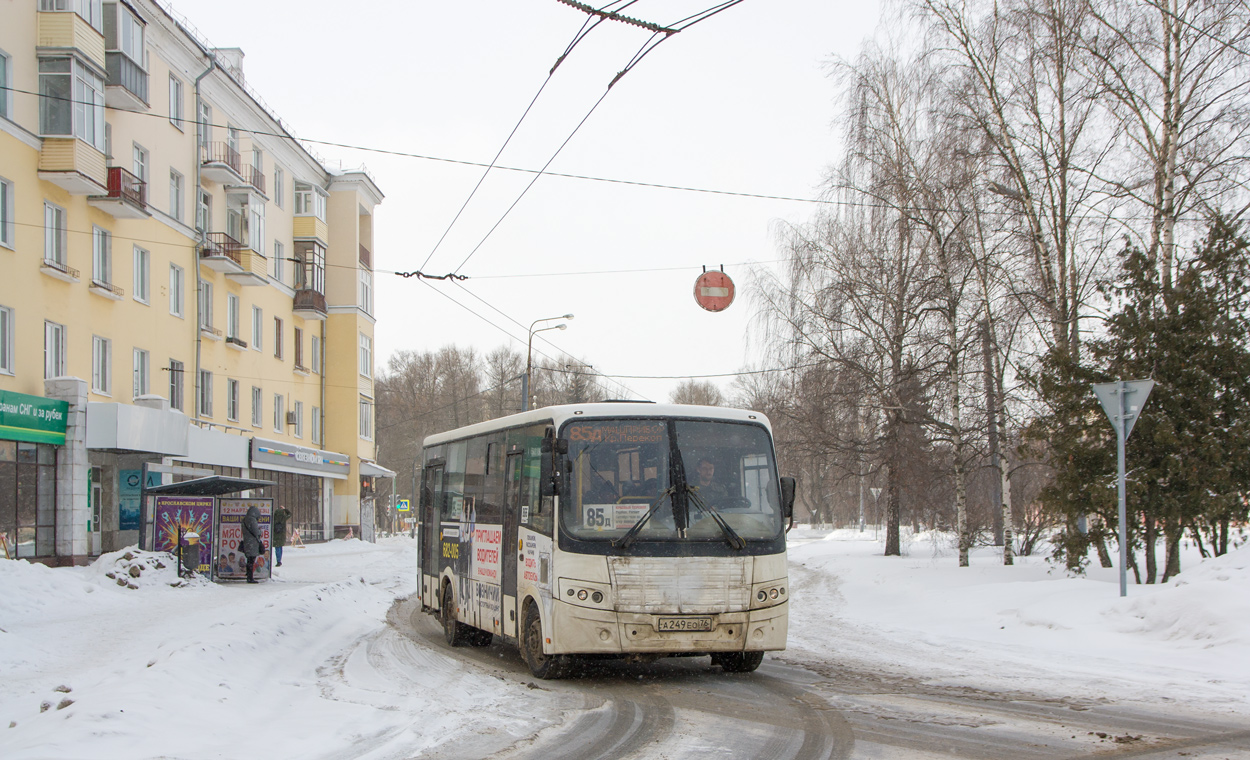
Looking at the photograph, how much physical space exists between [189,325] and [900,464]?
21.7 metres

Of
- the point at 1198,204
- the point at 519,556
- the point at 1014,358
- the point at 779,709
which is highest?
the point at 1198,204

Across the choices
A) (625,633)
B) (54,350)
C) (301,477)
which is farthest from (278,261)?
(625,633)

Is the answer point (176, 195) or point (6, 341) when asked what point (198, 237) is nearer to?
point (176, 195)

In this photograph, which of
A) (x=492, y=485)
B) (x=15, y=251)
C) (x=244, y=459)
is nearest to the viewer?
(x=492, y=485)

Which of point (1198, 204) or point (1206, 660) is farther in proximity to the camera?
point (1198, 204)

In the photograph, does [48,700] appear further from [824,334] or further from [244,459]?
[244,459]

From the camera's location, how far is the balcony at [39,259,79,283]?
2644cm

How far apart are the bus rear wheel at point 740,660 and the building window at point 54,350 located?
69.4ft

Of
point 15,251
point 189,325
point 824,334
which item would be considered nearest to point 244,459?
point 189,325

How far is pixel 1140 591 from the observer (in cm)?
1378

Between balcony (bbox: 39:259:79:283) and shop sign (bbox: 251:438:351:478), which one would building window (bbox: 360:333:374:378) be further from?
balcony (bbox: 39:259:79:283)

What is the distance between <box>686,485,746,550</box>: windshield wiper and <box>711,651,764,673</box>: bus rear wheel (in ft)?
3.86

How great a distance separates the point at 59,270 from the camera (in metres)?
26.8

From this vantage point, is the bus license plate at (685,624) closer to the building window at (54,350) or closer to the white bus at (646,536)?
the white bus at (646,536)
